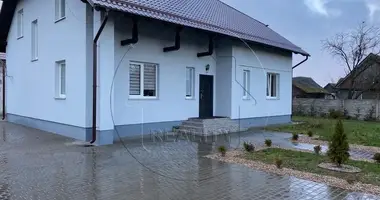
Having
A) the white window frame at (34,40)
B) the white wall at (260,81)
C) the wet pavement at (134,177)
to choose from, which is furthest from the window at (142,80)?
the white window frame at (34,40)

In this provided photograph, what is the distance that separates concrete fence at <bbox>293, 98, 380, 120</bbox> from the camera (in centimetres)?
2220

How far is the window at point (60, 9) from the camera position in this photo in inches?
470

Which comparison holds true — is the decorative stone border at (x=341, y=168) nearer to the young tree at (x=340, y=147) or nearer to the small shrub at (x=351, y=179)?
the young tree at (x=340, y=147)

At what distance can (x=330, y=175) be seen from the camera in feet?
21.2

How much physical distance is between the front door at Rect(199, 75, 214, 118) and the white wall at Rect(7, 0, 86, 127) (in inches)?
218

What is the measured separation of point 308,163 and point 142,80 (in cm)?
662

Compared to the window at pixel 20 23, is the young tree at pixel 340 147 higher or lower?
lower

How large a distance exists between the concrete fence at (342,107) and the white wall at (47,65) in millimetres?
18848

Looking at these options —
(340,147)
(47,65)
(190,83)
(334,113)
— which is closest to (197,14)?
(190,83)

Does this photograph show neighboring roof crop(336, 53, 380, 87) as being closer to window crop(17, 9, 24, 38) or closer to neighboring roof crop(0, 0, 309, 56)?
neighboring roof crop(0, 0, 309, 56)

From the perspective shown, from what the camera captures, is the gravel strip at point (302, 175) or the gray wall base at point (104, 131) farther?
the gray wall base at point (104, 131)

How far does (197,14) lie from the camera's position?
549 inches

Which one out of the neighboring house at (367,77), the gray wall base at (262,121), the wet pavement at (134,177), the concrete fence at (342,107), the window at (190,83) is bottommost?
the wet pavement at (134,177)

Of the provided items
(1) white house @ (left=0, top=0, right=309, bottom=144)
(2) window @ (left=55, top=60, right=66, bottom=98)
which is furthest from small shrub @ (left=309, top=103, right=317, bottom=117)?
(2) window @ (left=55, top=60, right=66, bottom=98)
